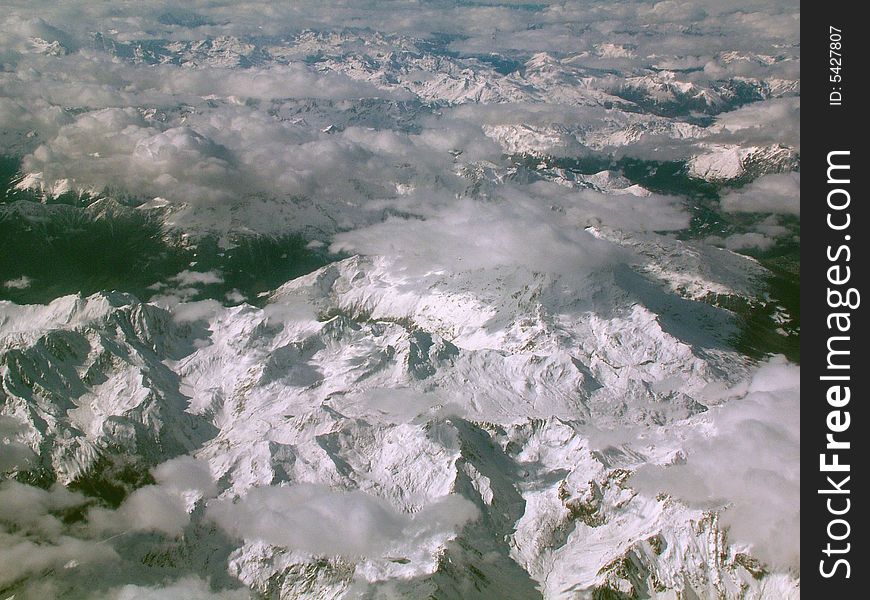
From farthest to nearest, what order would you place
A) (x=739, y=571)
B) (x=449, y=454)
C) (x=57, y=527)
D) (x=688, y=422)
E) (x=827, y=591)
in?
(x=688, y=422), (x=449, y=454), (x=57, y=527), (x=739, y=571), (x=827, y=591)

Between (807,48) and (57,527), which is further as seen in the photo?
(57,527)

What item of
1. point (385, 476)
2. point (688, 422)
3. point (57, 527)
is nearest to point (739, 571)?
point (688, 422)

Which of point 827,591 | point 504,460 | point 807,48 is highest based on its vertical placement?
point 807,48

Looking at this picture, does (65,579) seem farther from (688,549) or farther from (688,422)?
(688,422)

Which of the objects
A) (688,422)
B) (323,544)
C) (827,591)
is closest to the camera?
(827,591)

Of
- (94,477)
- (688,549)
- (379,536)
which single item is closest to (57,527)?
(94,477)

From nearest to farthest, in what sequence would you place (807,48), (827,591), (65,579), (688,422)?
(827,591), (807,48), (65,579), (688,422)

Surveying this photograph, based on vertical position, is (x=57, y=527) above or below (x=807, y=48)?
below

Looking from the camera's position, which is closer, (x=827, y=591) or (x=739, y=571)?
(x=827, y=591)

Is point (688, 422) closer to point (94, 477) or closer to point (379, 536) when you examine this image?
point (379, 536)
